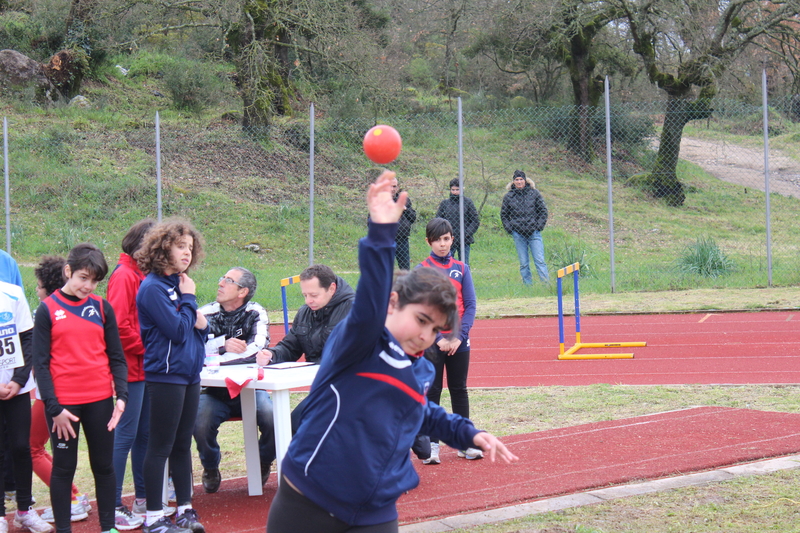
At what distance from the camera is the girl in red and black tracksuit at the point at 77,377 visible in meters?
3.96

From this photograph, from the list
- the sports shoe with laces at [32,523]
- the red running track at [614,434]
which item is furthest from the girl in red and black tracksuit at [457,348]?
the sports shoe with laces at [32,523]

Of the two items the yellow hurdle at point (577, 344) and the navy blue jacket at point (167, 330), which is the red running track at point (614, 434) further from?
the navy blue jacket at point (167, 330)

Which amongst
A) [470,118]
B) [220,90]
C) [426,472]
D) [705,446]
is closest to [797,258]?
[470,118]

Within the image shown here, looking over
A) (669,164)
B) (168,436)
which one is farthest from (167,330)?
(669,164)

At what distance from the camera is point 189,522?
417cm

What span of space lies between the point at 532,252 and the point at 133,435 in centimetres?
930

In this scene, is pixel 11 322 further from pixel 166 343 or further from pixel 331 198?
pixel 331 198

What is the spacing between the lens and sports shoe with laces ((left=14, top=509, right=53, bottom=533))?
4309 millimetres

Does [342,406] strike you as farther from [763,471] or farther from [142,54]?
[142,54]

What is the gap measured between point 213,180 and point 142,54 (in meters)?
12.2

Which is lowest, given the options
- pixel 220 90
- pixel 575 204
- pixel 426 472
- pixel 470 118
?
pixel 426 472

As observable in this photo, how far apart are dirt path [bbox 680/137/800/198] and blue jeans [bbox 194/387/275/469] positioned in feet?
44.6

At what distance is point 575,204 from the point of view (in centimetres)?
2008

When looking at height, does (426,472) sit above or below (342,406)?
below
